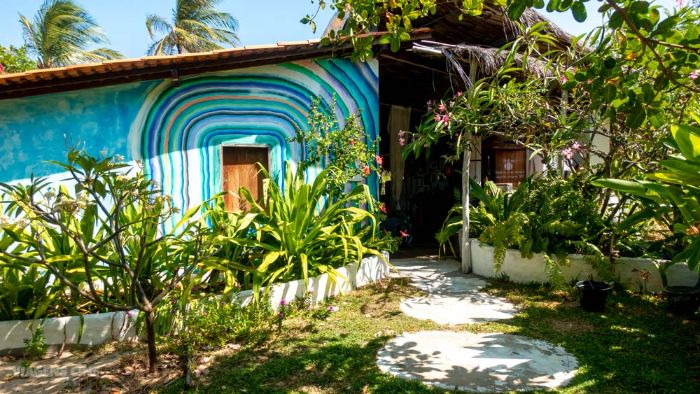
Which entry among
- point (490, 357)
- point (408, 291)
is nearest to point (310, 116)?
point (408, 291)

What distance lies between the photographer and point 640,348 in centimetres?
397

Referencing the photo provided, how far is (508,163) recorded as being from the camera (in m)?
11.8

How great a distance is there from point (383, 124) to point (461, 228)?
4354 mm

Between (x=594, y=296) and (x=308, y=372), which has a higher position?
(x=594, y=296)

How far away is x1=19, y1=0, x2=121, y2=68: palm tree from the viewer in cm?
1970

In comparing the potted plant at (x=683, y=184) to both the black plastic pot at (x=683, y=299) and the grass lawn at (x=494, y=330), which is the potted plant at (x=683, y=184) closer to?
the grass lawn at (x=494, y=330)

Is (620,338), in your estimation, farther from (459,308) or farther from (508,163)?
(508,163)

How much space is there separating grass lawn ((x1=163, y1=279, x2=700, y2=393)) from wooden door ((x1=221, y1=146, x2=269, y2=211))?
2140 mm

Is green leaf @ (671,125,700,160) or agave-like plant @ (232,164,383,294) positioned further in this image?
agave-like plant @ (232,164,383,294)

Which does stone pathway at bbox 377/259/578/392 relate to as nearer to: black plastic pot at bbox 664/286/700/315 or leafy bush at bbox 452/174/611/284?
leafy bush at bbox 452/174/611/284

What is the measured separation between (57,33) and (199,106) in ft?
62.2

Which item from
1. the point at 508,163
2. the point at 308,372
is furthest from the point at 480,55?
the point at 508,163

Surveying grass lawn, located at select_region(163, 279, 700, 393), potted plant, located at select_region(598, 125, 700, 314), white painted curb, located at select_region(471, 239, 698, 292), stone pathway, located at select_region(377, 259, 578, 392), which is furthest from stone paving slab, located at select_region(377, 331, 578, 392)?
white painted curb, located at select_region(471, 239, 698, 292)

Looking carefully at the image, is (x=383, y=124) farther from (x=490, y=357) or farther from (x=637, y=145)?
(x=490, y=357)
